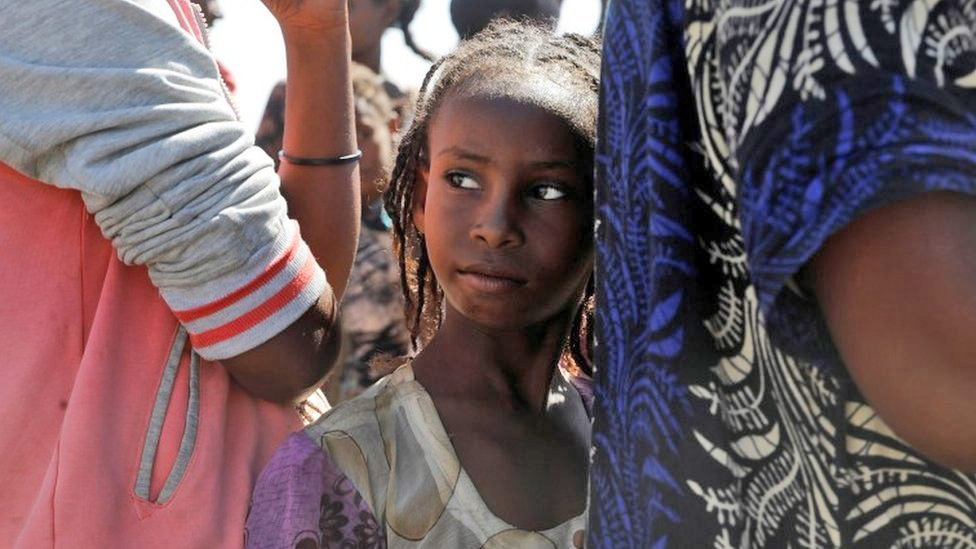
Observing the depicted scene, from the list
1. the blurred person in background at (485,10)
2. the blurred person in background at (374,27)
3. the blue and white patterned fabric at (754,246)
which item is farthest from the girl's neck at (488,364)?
the blurred person in background at (374,27)

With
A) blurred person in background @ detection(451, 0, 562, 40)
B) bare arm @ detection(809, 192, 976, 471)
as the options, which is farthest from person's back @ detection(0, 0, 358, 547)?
blurred person in background @ detection(451, 0, 562, 40)

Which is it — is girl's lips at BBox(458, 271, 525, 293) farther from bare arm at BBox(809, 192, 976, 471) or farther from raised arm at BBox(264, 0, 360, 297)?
bare arm at BBox(809, 192, 976, 471)

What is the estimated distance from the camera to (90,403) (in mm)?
1796

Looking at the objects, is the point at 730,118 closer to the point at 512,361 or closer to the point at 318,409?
the point at 512,361

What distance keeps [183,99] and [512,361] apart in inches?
25.6

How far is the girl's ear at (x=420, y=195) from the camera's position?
2191 millimetres

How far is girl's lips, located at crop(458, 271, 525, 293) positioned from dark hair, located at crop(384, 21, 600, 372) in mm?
201

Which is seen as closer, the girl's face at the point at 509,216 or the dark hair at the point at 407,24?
the girl's face at the point at 509,216

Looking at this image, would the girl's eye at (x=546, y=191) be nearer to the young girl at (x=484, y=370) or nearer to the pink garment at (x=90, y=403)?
the young girl at (x=484, y=370)

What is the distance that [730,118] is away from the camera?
3.89 ft

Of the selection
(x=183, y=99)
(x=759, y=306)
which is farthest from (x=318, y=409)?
(x=759, y=306)

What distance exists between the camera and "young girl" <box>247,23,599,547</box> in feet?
6.07

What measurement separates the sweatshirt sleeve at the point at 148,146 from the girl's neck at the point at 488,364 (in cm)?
33

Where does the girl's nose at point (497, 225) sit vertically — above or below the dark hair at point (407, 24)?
above
